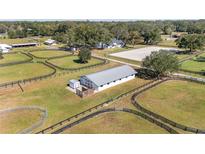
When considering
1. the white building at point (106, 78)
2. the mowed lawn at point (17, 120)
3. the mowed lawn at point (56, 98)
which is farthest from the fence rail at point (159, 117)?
the mowed lawn at point (17, 120)

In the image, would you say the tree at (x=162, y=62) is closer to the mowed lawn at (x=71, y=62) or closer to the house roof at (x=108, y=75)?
the house roof at (x=108, y=75)

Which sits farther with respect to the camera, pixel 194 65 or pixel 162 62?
pixel 194 65

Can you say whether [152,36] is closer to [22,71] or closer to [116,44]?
[116,44]

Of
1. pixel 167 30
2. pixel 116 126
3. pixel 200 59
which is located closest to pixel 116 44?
pixel 200 59

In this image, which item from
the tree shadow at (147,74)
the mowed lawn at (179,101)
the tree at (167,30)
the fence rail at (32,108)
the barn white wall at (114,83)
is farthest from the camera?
the tree at (167,30)

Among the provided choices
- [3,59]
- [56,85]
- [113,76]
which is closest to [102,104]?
[113,76]

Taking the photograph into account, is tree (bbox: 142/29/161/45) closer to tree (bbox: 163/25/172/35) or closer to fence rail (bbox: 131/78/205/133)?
tree (bbox: 163/25/172/35)

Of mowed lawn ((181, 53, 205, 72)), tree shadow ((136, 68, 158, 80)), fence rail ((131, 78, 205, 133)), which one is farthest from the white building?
mowed lawn ((181, 53, 205, 72))
